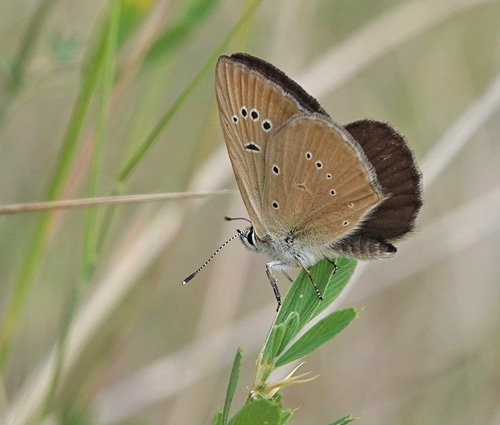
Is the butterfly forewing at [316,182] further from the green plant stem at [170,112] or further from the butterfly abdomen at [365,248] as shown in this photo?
the green plant stem at [170,112]

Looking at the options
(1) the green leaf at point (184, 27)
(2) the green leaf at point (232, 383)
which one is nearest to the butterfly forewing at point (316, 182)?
(1) the green leaf at point (184, 27)

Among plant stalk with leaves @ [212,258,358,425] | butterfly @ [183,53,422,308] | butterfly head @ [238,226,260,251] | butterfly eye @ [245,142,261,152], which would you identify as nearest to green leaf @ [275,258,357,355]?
plant stalk with leaves @ [212,258,358,425]

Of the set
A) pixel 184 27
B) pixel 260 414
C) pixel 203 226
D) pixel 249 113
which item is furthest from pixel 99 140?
pixel 203 226

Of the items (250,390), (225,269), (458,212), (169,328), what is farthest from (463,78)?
(250,390)

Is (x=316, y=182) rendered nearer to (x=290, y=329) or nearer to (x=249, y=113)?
(x=249, y=113)

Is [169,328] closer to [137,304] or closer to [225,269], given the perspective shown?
[225,269]

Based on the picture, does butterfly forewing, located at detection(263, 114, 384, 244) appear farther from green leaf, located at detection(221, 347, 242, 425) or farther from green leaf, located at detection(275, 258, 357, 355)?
green leaf, located at detection(221, 347, 242, 425)
